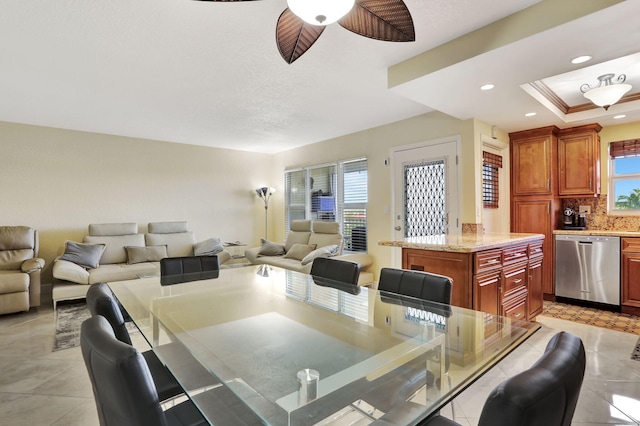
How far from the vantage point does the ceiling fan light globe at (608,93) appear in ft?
9.21

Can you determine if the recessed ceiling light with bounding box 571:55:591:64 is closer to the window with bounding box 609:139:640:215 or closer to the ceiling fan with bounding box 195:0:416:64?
the ceiling fan with bounding box 195:0:416:64

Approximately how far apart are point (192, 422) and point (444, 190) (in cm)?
379

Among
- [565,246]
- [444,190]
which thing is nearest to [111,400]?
[444,190]

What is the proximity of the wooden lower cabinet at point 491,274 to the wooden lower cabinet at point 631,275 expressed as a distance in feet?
4.19

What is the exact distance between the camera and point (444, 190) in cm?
417

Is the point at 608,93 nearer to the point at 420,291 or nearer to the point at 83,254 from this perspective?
the point at 420,291

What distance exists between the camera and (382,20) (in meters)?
1.56

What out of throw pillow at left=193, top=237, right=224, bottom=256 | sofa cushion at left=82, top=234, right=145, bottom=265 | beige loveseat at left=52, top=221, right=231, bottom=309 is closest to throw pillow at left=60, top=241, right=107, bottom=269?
beige loveseat at left=52, top=221, right=231, bottom=309

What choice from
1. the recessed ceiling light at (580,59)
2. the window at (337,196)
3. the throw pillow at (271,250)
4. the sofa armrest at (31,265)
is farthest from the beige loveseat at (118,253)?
the recessed ceiling light at (580,59)

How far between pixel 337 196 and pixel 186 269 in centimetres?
327

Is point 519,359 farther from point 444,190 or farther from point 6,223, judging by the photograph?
point 6,223

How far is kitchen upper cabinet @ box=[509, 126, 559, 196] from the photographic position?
4.19 meters

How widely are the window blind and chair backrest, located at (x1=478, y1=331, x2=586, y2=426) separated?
485cm

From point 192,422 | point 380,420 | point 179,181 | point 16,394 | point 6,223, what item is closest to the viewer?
point 380,420
